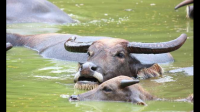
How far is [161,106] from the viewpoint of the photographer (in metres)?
7.01

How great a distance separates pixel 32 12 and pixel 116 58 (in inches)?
304

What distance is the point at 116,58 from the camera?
9359 millimetres

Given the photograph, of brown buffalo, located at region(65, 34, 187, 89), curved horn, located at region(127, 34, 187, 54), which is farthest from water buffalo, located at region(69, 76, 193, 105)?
curved horn, located at region(127, 34, 187, 54)

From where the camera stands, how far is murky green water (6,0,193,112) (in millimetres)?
7211

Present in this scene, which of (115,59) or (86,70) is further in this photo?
(115,59)

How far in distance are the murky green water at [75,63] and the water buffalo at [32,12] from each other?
41cm

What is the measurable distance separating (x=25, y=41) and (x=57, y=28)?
218cm

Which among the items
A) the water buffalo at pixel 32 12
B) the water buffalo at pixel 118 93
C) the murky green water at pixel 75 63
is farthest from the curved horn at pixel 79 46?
the water buffalo at pixel 32 12

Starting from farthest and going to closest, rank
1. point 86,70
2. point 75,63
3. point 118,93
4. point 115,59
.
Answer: point 75,63
point 115,59
point 86,70
point 118,93

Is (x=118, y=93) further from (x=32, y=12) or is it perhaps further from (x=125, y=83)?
(x=32, y=12)

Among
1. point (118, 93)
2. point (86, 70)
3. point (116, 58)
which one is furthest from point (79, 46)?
point (118, 93)

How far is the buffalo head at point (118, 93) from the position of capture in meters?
7.40

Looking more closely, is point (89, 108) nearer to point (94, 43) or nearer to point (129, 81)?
point (129, 81)

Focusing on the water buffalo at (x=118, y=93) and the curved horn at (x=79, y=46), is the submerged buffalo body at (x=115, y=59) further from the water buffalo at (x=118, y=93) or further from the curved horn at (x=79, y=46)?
the water buffalo at (x=118, y=93)
